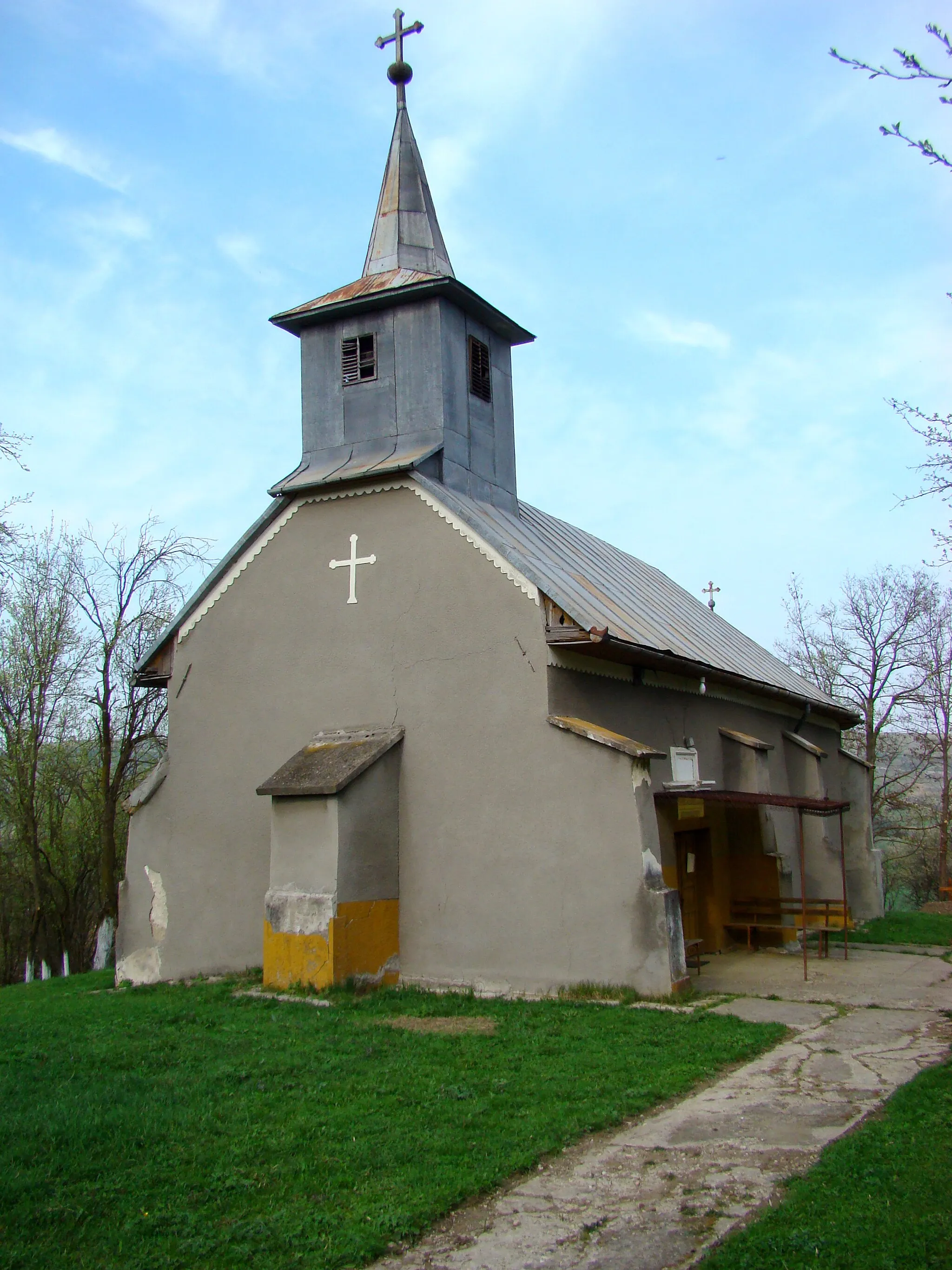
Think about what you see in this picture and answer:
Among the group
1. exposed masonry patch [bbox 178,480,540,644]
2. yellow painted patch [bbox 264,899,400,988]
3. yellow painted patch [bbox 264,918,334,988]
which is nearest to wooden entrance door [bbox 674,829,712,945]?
yellow painted patch [bbox 264,899,400,988]

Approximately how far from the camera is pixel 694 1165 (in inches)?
254

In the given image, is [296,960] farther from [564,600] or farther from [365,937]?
[564,600]

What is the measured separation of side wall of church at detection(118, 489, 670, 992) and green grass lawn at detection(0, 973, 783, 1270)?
46.0 inches

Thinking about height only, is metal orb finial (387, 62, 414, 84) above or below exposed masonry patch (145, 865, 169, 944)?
above

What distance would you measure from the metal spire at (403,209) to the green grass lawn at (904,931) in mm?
13495

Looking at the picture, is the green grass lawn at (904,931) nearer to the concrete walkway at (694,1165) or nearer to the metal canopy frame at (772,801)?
the metal canopy frame at (772,801)

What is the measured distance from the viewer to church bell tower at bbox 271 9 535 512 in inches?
612

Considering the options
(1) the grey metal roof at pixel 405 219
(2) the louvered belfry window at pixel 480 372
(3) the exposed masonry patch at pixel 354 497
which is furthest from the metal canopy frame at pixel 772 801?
(1) the grey metal roof at pixel 405 219

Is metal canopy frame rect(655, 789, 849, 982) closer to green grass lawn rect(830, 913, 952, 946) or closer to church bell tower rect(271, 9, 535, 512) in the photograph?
green grass lawn rect(830, 913, 952, 946)

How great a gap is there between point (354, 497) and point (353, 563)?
97 centimetres

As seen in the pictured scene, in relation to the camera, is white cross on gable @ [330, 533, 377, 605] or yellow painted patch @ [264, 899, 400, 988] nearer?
yellow painted patch @ [264, 899, 400, 988]

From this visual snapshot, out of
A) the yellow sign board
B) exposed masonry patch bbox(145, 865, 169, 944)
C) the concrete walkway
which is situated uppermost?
the yellow sign board

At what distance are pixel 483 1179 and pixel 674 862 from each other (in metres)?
9.39

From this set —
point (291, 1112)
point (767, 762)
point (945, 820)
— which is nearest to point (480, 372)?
point (767, 762)
